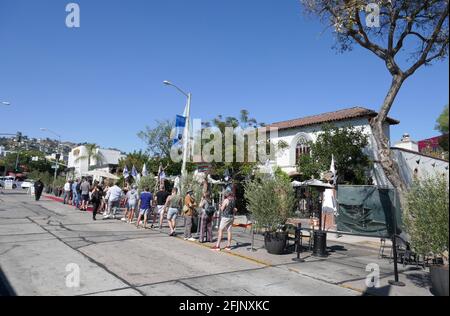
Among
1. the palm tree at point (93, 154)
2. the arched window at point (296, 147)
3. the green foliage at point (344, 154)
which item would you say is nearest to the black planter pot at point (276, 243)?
the green foliage at point (344, 154)

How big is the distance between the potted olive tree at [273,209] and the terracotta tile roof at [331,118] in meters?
21.3

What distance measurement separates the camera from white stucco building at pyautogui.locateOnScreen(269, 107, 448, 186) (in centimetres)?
2747

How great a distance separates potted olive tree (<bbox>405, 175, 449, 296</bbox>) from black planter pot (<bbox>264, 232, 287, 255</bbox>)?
3.35m

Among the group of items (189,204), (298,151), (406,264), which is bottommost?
(406,264)

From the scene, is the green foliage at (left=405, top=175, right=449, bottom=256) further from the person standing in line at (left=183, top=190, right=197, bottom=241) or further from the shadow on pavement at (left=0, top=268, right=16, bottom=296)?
the shadow on pavement at (left=0, top=268, right=16, bottom=296)

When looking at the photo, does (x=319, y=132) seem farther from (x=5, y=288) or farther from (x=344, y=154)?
(x=5, y=288)

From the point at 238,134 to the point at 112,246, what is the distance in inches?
851

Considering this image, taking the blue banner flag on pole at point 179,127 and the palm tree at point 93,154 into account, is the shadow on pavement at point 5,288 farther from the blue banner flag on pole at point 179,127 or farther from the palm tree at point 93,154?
the palm tree at point 93,154

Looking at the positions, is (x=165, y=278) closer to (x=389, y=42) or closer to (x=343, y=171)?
(x=389, y=42)

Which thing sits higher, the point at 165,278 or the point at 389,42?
the point at 389,42

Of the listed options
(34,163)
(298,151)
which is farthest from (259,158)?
(34,163)

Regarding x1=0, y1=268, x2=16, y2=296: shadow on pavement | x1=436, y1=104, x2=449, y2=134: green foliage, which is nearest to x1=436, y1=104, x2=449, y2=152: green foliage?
x1=436, y1=104, x2=449, y2=134: green foliage

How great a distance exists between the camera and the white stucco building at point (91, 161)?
64.8 m

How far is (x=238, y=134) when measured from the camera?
30078 mm
